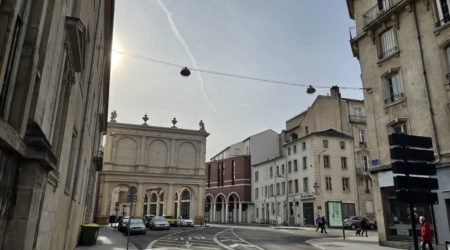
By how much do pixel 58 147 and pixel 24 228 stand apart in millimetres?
3447

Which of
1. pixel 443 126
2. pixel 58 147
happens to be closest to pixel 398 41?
pixel 443 126

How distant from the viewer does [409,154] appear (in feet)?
22.5

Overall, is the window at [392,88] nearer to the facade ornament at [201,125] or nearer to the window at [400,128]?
the window at [400,128]

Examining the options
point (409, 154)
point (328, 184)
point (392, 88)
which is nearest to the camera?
point (409, 154)

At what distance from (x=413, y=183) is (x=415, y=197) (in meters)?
0.28

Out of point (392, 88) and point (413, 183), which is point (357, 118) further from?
point (413, 183)

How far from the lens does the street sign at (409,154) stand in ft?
22.4

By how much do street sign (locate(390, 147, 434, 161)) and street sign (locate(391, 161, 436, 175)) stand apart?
104 mm

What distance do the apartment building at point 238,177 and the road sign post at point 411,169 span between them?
57814 millimetres

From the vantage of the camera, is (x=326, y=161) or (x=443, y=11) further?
(x=326, y=161)

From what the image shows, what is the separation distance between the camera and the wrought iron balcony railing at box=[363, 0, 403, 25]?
67.6ft

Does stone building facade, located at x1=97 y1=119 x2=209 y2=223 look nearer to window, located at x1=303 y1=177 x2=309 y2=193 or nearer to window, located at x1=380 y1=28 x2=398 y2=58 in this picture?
window, located at x1=303 y1=177 x2=309 y2=193

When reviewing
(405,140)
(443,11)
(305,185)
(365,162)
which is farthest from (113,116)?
(405,140)

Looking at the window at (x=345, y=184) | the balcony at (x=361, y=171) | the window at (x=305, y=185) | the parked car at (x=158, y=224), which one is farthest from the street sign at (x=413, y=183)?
the balcony at (x=361, y=171)
